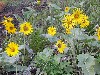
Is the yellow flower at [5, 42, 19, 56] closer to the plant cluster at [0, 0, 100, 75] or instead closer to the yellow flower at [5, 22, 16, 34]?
the plant cluster at [0, 0, 100, 75]

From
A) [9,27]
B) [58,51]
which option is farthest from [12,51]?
[58,51]

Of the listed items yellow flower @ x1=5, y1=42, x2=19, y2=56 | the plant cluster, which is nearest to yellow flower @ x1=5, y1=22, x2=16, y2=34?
the plant cluster

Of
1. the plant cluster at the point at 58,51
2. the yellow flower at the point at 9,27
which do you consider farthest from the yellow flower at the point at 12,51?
the yellow flower at the point at 9,27

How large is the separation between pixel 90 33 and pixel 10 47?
142 cm

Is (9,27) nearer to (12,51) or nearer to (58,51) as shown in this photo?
(12,51)

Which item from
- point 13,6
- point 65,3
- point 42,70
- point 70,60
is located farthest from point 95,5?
point 42,70

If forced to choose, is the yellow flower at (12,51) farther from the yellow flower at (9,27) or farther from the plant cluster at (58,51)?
the yellow flower at (9,27)

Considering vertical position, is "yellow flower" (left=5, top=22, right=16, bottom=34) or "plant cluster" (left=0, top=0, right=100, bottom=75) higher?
"yellow flower" (left=5, top=22, right=16, bottom=34)

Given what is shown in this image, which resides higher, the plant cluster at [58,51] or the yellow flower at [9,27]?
the yellow flower at [9,27]

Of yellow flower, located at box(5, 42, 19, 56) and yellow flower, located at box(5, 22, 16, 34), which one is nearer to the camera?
yellow flower, located at box(5, 42, 19, 56)

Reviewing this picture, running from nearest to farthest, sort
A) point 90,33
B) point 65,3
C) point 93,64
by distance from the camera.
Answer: point 93,64 < point 90,33 < point 65,3

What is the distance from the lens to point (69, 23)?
3371 mm

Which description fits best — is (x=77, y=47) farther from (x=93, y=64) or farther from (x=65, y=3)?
(x=65, y=3)

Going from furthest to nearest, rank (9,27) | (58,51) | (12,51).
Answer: (58,51), (9,27), (12,51)
